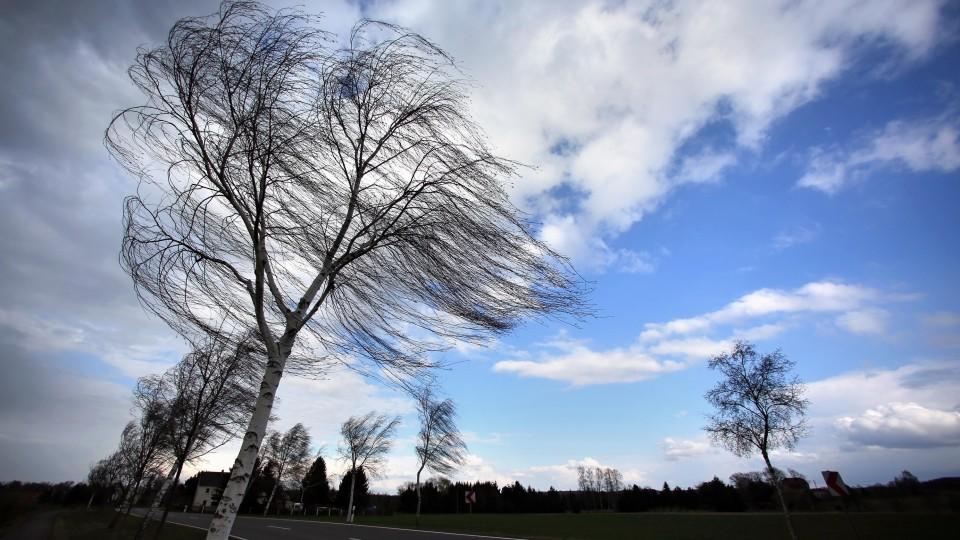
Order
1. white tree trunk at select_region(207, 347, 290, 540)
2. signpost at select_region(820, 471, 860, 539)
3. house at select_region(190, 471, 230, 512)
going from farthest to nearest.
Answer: house at select_region(190, 471, 230, 512)
signpost at select_region(820, 471, 860, 539)
white tree trunk at select_region(207, 347, 290, 540)

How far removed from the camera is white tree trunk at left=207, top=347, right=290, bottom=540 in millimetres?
4121

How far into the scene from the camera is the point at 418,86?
5809mm

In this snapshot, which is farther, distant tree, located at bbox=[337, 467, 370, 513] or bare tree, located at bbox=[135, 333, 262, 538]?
distant tree, located at bbox=[337, 467, 370, 513]

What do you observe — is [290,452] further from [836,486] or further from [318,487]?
[836,486]

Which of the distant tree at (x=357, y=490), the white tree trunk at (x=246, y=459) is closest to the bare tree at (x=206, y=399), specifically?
the white tree trunk at (x=246, y=459)

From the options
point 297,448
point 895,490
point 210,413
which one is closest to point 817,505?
point 895,490

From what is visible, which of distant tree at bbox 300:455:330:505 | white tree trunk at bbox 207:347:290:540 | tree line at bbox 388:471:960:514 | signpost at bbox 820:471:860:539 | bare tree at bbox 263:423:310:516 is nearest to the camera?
white tree trunk at bbox 207:347:290:540

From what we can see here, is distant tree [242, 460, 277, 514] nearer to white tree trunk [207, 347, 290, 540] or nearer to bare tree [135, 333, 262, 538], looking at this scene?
bare tree [135, 333, 262, 538]

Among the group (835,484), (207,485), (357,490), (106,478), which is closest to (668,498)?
(357,490)

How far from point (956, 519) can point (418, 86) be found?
33838 mm

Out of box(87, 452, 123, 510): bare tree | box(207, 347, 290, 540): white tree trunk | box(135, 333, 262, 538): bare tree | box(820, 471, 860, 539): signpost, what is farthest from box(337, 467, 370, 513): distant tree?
box(207, 347, 290, 540): white tree trunk

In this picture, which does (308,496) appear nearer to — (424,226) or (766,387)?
(766,387)

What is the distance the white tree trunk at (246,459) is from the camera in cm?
412

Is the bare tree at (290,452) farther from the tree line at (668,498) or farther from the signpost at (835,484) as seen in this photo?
the signpost at (835,484)
